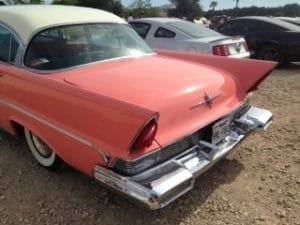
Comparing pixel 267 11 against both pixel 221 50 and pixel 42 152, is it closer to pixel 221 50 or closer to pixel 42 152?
pixel 221 50

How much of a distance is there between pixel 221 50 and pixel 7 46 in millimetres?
4543

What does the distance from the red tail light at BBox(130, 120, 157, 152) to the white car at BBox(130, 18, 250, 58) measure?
5053mm

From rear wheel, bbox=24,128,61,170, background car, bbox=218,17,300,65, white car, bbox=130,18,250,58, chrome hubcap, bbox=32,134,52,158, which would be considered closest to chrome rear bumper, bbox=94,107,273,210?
rear wheel, bbox=24,128,61,170

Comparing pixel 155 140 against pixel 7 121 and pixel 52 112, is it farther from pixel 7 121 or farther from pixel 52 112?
pixel 7 121

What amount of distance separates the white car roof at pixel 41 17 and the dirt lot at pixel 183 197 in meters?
1.33

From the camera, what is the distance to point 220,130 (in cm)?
331

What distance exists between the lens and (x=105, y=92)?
3002mm

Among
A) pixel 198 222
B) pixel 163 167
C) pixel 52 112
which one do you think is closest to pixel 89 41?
pixel 52 112

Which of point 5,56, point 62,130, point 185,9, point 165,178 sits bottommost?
point 185,9

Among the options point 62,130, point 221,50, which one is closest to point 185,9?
point 221,50

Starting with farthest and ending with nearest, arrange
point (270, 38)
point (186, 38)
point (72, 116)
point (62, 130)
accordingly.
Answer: point (270, 38), point (186, 38), point (62, 130), point (72, 116)

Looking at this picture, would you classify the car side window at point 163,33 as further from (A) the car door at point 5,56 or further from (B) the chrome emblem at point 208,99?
(B) the chrome emblem at point 208,99

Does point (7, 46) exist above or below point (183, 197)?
above

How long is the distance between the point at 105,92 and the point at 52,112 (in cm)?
50
